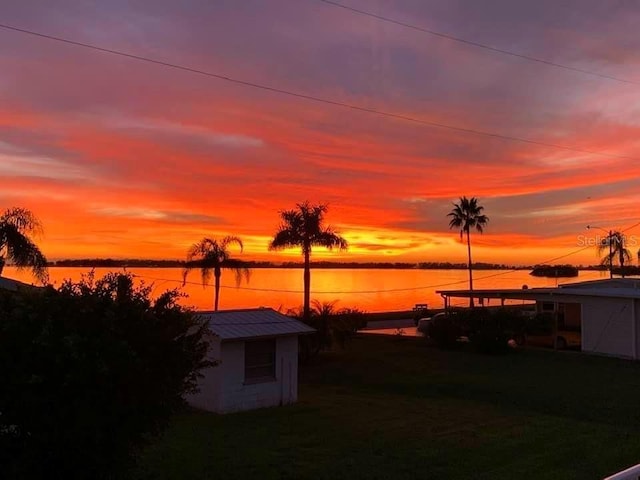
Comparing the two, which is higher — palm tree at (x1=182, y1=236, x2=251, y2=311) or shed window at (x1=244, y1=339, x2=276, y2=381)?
palm tree at (x1=182, y1=236, x2=251, y2=311)

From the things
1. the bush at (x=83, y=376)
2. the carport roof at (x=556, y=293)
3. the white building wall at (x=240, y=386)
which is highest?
the carport roof at (x=556, y=293)

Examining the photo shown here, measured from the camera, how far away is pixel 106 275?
311 inches

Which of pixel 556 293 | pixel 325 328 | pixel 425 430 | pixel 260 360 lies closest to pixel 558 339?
pixel 556 293

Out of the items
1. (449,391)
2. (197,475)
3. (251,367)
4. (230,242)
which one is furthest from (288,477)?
(230,242)

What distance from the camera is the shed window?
15991 millimetres

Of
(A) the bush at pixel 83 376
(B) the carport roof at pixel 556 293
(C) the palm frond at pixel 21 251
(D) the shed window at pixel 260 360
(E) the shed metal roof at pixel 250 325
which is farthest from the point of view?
(B) the carport roof at pixel 556 293

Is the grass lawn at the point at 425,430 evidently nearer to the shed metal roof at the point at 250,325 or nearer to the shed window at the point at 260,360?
the shed window at the point at 260,360

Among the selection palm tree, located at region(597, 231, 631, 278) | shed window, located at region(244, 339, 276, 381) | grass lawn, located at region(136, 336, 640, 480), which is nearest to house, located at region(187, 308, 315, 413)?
shed window, located at region(244, 339, 276, 381)

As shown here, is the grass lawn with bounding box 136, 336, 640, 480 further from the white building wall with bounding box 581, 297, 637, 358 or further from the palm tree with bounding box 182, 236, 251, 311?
the palm tree with bounding box 182, 236, 251, 311

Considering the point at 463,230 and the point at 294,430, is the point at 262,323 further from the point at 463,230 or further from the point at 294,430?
the point at 463,230

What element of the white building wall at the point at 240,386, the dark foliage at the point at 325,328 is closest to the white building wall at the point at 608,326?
the dark foliage at the point at 325,328

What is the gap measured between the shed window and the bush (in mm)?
8163

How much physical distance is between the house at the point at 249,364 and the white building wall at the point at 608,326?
634 inches

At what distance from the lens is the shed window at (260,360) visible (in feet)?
52.5
